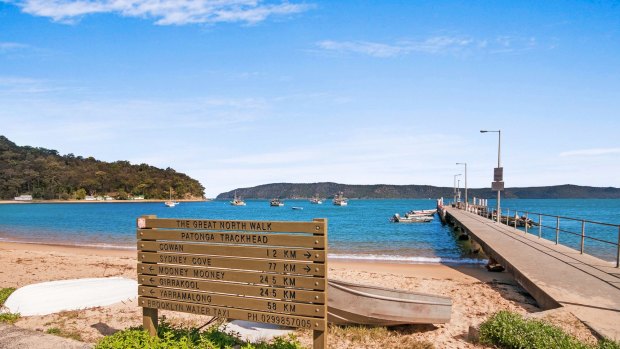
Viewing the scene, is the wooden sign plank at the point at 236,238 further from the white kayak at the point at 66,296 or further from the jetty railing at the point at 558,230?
the jetty railing at the point at 558,230

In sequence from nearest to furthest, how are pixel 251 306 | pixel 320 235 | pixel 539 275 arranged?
pixel 320 235 → pixel 251 306 → pixel 539 275

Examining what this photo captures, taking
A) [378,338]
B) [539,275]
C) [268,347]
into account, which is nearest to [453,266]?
[539,275]

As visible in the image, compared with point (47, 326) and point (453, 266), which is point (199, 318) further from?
point (453, 266)

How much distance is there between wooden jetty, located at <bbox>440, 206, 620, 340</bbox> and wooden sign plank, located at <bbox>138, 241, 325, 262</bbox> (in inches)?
171

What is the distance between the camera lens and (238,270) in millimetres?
4711

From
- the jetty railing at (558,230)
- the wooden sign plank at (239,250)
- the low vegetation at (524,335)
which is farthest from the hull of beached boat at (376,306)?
the jetty railing at (558,230)

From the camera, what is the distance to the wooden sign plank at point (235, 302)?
14.4 feet

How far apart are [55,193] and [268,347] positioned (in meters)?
197

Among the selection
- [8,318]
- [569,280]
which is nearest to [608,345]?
[569,280]

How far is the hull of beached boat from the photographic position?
23.3ft

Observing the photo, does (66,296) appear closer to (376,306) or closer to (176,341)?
(176,341)

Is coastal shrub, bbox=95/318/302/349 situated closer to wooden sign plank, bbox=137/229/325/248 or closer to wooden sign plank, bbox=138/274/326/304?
wooden sign plank, bbox=138/274/326/304

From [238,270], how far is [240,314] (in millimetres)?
455

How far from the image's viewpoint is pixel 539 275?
10.5m
